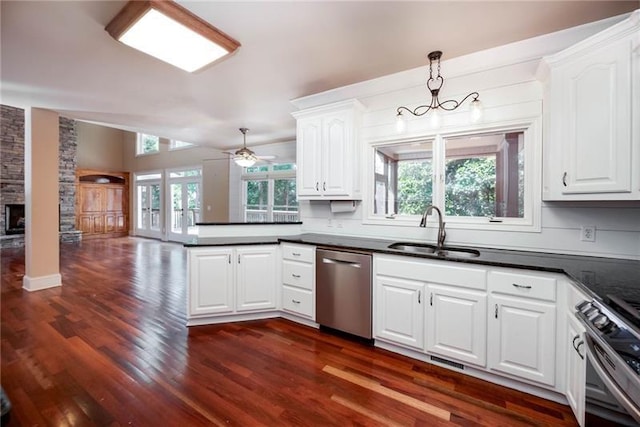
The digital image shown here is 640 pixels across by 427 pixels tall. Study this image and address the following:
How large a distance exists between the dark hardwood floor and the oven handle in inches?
26.1

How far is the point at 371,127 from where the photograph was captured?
10.0 feet

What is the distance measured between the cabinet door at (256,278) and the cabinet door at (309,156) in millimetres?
781

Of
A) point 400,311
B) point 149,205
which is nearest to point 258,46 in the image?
point 400,311

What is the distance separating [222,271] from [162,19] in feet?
6.92

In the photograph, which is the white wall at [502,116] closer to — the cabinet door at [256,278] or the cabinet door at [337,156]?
the cabinet door at [337,156]

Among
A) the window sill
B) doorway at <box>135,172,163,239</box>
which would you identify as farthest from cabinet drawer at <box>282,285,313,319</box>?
doorway at <box>135,172,163,239</box>

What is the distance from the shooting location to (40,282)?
3.93 metres

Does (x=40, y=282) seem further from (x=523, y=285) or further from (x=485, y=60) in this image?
(x=485, y=60)

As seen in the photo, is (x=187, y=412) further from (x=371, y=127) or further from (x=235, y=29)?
(x=371, y=127)

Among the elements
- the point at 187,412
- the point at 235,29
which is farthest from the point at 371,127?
the point at 187,412

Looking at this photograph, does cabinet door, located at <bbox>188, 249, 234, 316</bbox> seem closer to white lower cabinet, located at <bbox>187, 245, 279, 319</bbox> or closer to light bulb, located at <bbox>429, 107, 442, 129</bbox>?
white lower cabinet, located at <bbox>187, 245, 279, 319</bbox>

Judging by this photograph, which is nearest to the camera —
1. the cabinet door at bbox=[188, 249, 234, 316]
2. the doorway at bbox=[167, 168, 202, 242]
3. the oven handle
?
the oven handle

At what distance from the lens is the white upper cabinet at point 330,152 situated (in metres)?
2.94

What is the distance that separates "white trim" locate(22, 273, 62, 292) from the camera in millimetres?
3873
